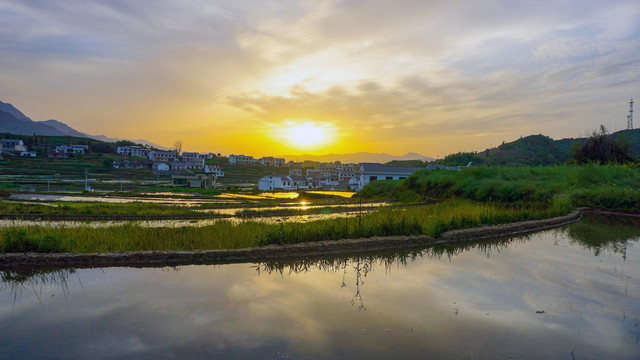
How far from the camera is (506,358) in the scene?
388 centimetres

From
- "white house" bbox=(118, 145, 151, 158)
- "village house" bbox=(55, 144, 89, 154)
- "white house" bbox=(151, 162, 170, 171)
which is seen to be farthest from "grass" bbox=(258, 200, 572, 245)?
"white house" bbox=(118, 145, 151, 158)

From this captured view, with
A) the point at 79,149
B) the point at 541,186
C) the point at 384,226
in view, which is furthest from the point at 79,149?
the point at 541,186

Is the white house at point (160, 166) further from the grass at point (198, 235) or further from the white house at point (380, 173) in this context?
Result: the grass at point (198, 235)

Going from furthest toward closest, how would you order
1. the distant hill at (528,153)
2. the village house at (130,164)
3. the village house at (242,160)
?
the village house at (242,160) < the village house at (130,164) < the distant hill at (528,153)

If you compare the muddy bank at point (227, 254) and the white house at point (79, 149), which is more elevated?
the white house at point (79, 149)

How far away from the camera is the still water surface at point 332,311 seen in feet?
13.3

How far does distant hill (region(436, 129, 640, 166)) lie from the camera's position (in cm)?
5950

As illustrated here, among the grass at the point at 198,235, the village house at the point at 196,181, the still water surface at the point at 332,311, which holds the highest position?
the village house at the point at 196,181

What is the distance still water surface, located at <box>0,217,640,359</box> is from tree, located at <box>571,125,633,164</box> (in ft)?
88.5

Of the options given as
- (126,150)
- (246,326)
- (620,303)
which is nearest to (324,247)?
(246,326)

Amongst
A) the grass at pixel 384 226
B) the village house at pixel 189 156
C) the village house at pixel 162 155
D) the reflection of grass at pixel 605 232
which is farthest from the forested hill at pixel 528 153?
the village house at pixel 162 155

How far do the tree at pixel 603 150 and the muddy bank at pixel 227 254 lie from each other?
85.5 feet

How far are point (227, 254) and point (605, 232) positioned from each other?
42.5 feet

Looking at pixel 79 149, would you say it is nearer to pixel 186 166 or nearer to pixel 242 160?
pixel 186 166
